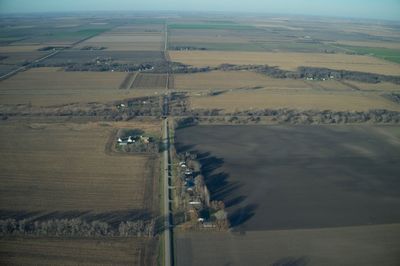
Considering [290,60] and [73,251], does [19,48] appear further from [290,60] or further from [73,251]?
[73,251]

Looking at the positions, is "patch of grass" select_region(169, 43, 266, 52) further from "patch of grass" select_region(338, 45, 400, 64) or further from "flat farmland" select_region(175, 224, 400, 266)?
"flat farmland" select_region(175, 224, 400, 266)

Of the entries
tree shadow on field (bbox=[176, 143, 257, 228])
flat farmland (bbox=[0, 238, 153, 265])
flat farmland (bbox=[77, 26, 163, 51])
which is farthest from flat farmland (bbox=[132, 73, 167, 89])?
flat farmland (bbox=[0, 238, 153, 265])

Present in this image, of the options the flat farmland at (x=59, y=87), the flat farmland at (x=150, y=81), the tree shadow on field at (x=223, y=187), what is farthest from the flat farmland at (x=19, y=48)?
the tree shadow on field at (x=223, y=187)

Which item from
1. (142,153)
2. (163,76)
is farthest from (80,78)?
(142,153)

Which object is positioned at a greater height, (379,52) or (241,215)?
(379,52)

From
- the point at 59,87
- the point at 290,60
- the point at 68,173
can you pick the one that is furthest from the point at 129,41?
the point at 68,173

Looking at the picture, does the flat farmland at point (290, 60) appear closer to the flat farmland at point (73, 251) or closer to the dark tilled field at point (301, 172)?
the dark tilled field at point (301, 172)

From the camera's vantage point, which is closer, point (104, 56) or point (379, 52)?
point (104, 56)
